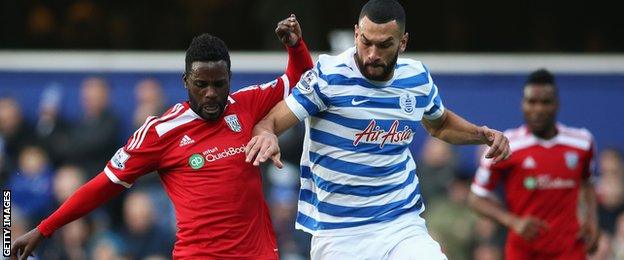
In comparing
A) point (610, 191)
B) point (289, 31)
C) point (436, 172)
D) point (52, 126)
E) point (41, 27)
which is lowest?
point (52, 126)

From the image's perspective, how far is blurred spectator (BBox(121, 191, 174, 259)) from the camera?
13.4m

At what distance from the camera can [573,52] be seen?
15.8 meters

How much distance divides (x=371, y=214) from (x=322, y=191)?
1.03 feet

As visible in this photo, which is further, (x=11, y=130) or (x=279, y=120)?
(x=11, y=130)

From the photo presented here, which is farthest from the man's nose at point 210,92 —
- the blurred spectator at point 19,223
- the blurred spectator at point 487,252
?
the blurred spectator at point 19,223

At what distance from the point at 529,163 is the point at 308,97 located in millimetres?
3130

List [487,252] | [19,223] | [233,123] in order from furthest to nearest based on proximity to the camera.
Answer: [19,223] < [487,252] < [233,123]

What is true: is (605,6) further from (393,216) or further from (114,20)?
(393,216)

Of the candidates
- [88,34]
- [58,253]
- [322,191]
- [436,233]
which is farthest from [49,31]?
[322,191]

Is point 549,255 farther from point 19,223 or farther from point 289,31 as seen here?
point 19,223

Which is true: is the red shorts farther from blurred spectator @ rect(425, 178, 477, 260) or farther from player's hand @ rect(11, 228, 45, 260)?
player's hand @ rect(11, 228, 45, 260)

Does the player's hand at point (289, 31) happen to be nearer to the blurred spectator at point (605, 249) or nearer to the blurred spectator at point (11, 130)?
the blurred spectator at point (605, 249)

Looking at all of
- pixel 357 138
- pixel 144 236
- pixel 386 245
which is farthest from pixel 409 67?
pixel 144 236

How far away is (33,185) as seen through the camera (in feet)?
46.9
